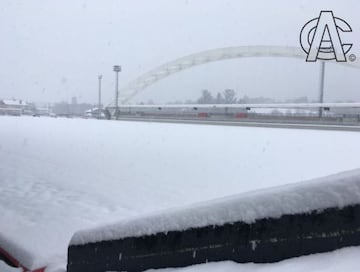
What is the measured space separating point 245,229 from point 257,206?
151mm

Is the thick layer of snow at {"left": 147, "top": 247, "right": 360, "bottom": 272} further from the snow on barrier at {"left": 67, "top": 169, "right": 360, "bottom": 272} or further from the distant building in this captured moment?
the distant building

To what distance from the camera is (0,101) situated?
165ft

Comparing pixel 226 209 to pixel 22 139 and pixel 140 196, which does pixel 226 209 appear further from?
pixel 22 139

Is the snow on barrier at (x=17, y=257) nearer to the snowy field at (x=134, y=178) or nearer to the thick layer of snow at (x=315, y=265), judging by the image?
the snowy field at (x=134, y=178)

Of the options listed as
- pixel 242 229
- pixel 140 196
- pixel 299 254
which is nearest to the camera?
pixel 299 254

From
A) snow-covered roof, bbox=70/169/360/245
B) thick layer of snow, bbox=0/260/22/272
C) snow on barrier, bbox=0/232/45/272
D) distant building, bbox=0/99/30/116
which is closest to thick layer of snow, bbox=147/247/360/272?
snow-covered roof, bbox=70/169/360/245

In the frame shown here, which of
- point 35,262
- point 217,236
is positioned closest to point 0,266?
point 35,262

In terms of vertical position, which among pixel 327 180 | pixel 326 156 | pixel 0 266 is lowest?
pixel 0 266

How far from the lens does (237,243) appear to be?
254cm

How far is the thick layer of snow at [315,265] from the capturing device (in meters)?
2.08

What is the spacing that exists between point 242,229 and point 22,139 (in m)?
17.1

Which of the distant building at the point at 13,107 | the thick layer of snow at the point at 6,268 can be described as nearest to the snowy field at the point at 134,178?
the thick layer of snow at the point at 6,268

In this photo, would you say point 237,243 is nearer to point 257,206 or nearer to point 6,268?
point 257,206

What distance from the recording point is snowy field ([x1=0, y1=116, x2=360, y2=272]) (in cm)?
527
